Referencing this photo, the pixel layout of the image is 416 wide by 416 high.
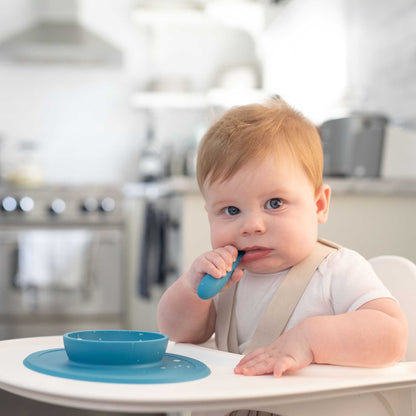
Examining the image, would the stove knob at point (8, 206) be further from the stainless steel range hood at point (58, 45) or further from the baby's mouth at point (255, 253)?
the baby's mouth at point (255, 253)

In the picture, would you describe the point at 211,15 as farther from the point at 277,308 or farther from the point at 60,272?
the point at 277,308

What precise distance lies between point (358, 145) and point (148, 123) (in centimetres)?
251

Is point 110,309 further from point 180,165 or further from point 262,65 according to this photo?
point 262,65

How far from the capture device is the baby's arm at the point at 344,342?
69 cm

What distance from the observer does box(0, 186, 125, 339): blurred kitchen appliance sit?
3.45 m

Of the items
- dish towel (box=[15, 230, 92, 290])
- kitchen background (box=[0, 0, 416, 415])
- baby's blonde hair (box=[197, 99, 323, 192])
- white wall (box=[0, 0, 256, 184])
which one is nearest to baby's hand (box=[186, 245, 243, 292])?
baby's blonde hair (box=[197, 99, 323, 192])

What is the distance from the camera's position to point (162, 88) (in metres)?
4.08

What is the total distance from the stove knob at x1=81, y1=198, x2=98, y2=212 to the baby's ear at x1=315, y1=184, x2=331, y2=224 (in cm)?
278

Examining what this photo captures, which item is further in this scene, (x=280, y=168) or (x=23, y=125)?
(x=23, y=125)

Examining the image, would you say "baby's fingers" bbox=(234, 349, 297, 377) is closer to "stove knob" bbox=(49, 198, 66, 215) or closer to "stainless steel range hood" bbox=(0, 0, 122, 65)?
"stove knob" bbox=(49, 198, 66, 215)

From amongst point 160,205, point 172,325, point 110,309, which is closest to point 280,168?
point 172,325

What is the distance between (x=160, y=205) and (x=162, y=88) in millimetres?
1573

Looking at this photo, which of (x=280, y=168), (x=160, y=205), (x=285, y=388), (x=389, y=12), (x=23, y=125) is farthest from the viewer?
(x=23, y=125)

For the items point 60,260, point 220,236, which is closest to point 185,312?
point 220,236
